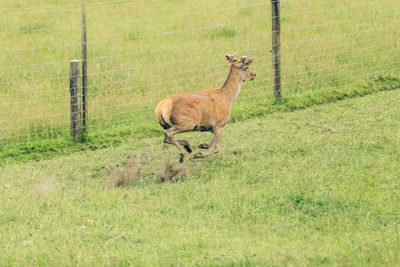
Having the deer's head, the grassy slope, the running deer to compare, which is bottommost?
the grassy slope

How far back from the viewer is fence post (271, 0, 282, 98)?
1286 centimetres

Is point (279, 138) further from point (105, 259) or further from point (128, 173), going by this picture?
point (105, 259)

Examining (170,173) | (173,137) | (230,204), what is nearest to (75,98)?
(173,137)

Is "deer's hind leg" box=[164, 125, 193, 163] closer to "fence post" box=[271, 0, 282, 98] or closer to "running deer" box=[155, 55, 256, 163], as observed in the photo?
"running deer" box=[155, 55, 256, 163]

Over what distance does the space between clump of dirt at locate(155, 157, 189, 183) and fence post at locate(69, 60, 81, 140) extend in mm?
2372

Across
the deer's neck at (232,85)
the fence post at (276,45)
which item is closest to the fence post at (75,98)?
the deer's neck at (232,85)

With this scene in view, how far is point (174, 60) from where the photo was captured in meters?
14.1

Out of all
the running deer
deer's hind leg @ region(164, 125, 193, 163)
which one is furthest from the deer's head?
deer's hind leg @ region(164, 125, 193, 163)

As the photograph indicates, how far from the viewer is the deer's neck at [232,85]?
1012 cm

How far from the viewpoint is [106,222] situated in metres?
Answer: 7.82

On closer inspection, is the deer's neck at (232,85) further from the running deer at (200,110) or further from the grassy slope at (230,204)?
the grassy slope at (230,204)

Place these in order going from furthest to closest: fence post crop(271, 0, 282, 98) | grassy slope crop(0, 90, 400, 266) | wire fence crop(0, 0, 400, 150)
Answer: fence post crop(271, 0, 282, 98) < wire fence crop(0, 0, 400, 150) < grassy slope crop(0, 90, 400, 266)

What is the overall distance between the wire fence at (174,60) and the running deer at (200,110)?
208 cm

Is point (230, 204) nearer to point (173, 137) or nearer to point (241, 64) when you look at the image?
point (173, 137)
